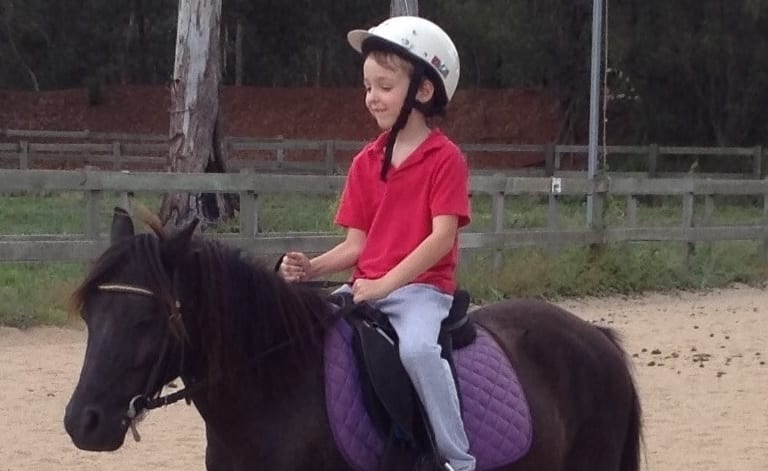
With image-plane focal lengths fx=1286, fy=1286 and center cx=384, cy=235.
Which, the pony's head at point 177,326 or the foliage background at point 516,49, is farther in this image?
the foliage background at point 516,49

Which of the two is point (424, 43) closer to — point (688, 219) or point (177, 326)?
point (177, 326)

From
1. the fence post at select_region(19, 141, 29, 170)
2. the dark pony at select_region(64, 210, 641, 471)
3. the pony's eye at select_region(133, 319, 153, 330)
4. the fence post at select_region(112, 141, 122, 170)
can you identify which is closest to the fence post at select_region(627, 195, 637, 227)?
the dark pony at select_region(64, 210, 641, 471)

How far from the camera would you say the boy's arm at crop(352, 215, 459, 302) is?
3.74 meters

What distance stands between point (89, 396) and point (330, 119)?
4047 centimetres

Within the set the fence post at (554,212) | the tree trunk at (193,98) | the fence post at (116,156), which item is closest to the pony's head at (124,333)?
the fence post at (554,212)

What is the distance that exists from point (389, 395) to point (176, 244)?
750mm

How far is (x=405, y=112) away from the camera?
3.85m

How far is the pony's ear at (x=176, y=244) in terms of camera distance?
11.3 feet

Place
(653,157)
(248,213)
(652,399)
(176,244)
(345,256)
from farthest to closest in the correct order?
1. (653,157)
2. (248,213)
3. (652,399)
4. (345,256)
5. (176,244)

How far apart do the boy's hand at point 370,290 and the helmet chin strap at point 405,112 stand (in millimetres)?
328

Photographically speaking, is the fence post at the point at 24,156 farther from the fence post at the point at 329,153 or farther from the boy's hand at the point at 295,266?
the boy's hand at the point at 295,266

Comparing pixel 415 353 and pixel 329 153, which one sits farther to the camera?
pixel 329 153

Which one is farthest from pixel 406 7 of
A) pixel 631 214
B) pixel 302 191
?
pixel 302 191

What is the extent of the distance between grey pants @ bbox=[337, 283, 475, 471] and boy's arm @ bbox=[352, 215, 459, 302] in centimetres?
5
